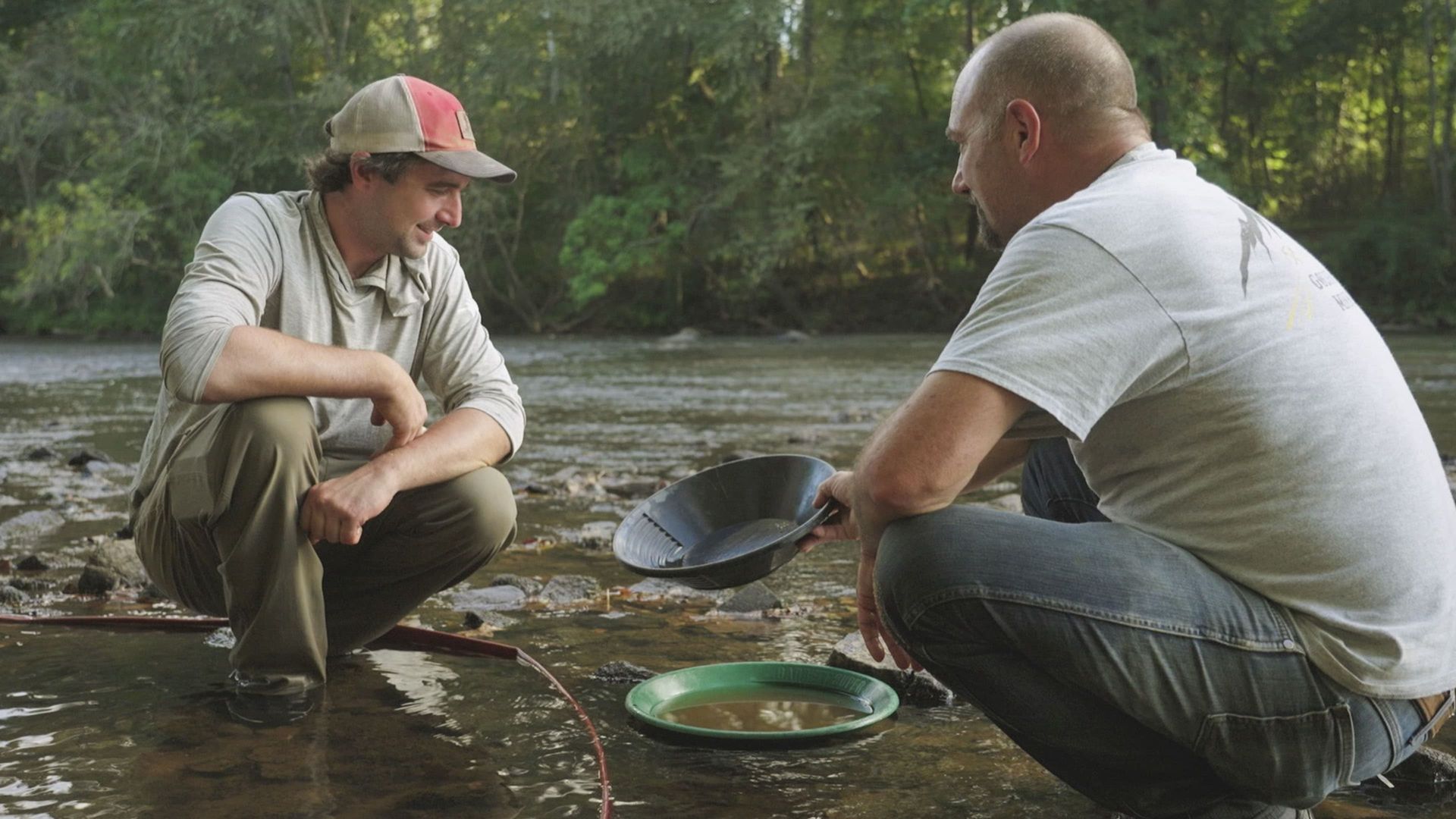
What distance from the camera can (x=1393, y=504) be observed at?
5.61 feet

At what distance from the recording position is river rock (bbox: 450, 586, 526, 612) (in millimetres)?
3553

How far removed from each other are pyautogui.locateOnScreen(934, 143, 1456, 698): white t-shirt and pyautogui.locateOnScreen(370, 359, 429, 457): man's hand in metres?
1.32

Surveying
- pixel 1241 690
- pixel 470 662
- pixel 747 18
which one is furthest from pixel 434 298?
pixel 747 18

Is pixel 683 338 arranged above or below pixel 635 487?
below

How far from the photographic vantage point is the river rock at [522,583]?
368 cm

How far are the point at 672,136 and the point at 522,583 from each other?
933 inches

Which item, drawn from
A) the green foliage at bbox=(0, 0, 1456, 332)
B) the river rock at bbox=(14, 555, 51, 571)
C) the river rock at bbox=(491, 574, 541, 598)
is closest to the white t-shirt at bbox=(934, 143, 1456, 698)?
the river rock at bbox=(491, 574, 541, 598)

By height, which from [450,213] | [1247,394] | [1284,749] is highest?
[450,213]

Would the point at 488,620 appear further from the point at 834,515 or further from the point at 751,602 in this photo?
the point at 834,515

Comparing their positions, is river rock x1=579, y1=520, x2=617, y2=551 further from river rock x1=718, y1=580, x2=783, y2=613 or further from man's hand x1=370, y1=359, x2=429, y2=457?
man's hand x1=370, y1=359, x2=429, y2=457

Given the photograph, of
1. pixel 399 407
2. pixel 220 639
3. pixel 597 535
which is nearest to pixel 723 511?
pixel 399 407

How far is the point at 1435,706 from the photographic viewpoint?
1811mm

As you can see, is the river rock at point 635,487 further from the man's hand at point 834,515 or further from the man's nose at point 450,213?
the man's hand at point 834,515

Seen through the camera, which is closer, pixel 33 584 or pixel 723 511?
pixel 723 511
